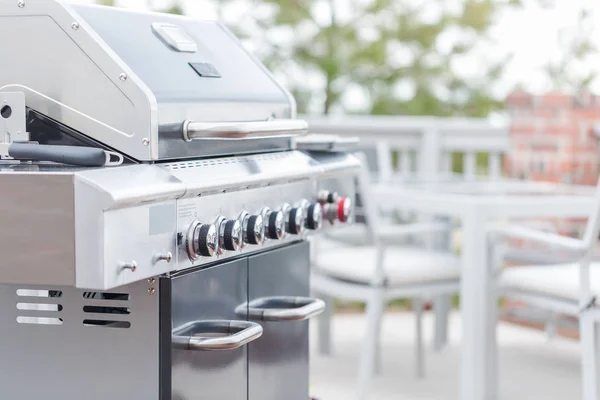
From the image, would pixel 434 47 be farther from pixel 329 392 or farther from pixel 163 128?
pixel 163 128

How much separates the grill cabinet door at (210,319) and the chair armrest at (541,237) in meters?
1.30

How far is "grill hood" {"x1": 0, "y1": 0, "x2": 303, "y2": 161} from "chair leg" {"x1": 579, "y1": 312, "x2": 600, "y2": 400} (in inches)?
55.6

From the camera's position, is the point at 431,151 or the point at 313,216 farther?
the point at 431,151

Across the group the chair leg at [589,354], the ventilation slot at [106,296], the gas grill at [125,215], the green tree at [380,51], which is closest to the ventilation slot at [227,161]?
the gas grill at [125,215]

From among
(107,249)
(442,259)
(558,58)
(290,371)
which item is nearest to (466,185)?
(442,259)

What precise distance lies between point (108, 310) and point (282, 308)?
1.60ft

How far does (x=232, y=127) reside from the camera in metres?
1.62

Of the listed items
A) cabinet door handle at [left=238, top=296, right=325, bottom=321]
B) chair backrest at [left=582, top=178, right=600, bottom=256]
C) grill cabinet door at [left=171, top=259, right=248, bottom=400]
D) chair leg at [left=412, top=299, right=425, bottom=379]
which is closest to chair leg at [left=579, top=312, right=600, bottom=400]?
chair backrest at [left=582, top=178, right=600, bottom=256]

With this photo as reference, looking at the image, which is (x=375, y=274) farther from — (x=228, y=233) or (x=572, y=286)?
(x=228, y=233)

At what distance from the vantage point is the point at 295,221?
73.6 inches

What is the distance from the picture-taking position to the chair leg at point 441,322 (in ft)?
13.3

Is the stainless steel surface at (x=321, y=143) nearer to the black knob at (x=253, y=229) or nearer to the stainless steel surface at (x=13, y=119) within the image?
the black knob at (x=253, y=229)

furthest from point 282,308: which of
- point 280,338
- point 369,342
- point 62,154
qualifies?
point 369,342

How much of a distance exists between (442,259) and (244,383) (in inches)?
68.4
